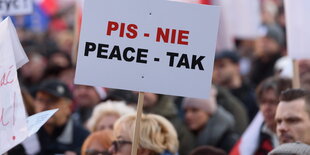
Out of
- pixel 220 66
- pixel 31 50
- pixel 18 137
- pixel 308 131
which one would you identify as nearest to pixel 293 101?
pixel 308 131

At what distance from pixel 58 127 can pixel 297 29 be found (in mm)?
2175

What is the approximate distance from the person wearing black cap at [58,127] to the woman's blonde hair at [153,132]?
5.31ft

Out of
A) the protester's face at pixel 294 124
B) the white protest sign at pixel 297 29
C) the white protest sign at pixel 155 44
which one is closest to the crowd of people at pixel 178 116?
the protester's face at pixel 294 124

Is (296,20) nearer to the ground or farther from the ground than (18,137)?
farther from the ground

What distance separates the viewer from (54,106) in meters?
7.93

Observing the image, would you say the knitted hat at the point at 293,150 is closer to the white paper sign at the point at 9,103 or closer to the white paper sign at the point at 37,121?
the white paper sign at the point at 37,121

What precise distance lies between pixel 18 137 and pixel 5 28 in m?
0.62

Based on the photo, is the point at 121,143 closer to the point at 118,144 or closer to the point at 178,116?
the point at 118,144

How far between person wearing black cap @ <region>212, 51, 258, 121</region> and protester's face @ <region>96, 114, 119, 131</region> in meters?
2.76

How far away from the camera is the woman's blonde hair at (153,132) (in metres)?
5.81

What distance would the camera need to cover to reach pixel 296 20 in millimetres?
6902

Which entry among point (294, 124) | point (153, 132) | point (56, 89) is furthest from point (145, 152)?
point (56, 89)

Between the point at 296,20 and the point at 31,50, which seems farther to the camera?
the point at 31,50

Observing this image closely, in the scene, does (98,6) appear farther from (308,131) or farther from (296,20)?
(296,20)
